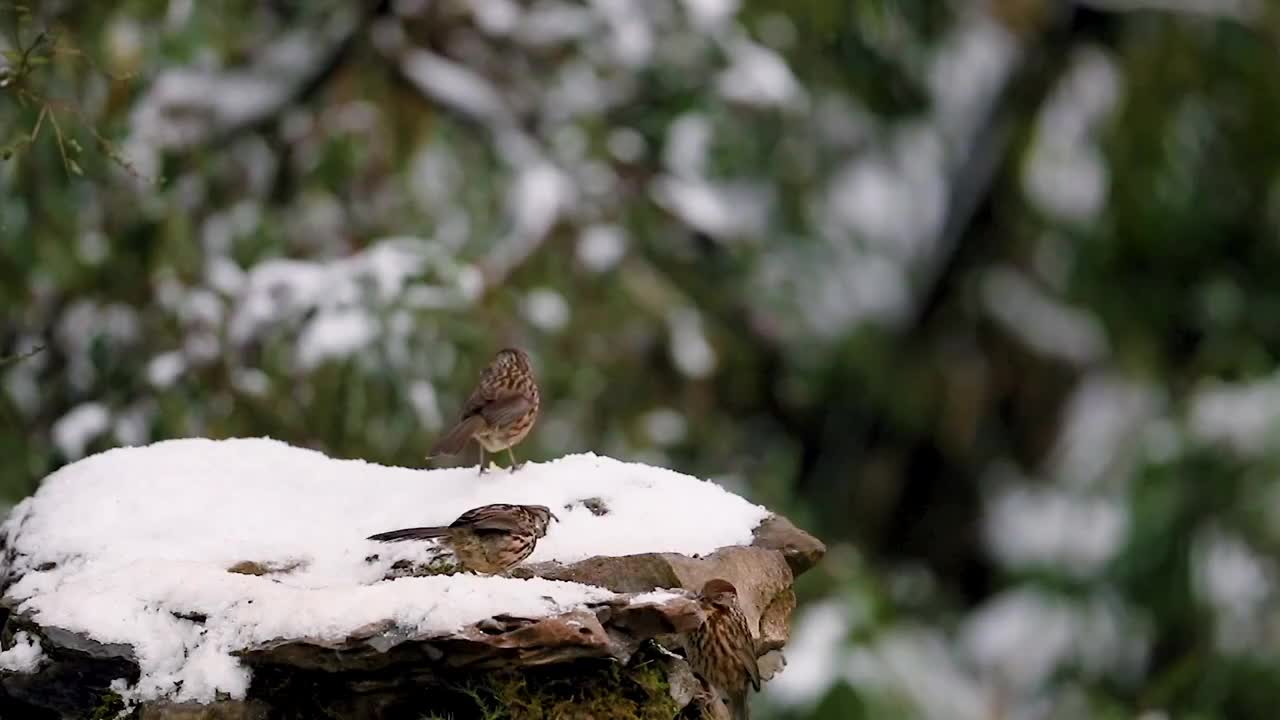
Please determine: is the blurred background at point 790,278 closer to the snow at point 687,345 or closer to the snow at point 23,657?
the snow at point 687,345

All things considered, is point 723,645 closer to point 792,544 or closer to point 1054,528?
point 792,544

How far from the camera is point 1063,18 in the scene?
41.5 ft

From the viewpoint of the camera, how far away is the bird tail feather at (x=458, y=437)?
4621mm

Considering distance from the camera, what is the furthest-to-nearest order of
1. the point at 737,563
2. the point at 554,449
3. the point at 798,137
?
1. the point at 798,137
2. the point at 554,449
3. the point at 737,563

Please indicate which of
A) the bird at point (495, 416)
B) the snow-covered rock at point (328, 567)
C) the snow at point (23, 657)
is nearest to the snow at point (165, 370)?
the bird at point (495, 416)

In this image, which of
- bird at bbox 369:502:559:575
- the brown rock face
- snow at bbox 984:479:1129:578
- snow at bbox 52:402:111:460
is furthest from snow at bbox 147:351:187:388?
snow at bbox 984:479:1129:578

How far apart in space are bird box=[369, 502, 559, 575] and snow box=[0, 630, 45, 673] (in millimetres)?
773

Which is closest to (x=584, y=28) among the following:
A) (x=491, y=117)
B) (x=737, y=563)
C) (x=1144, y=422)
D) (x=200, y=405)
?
(x=491, y=117)

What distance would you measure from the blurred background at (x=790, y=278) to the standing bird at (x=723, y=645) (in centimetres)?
373

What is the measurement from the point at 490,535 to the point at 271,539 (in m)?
0.63

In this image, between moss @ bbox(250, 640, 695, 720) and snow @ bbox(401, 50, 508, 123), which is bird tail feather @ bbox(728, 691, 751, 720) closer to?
moss @ bbox(250, 640, 695, 720)

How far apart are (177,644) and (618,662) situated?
876mm

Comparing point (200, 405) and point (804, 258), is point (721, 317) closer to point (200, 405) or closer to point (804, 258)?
point (804, 258)

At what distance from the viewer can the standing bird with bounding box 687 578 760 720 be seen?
3582 mm
